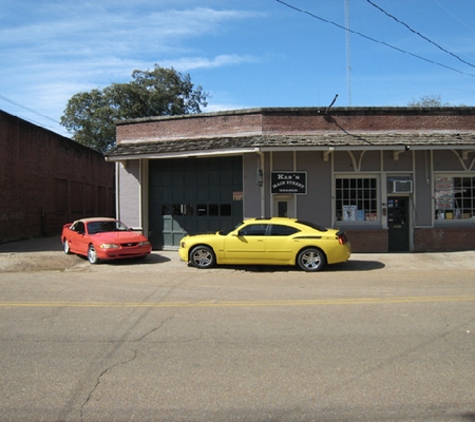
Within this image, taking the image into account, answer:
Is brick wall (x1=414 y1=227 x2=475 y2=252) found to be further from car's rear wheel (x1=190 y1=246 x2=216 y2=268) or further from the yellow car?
car's rear wheel (x1=190 y1=246 x2=216 y2=268)

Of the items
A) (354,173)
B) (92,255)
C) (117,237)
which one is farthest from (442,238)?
(92,255)

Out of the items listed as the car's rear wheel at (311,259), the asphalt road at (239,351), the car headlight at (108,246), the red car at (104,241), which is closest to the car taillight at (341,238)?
the car's rear wheel at (311,259)

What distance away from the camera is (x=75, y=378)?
13.4 ft

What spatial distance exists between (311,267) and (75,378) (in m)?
7.64

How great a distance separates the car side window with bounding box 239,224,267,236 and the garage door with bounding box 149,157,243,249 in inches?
151

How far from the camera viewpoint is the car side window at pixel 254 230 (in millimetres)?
11238

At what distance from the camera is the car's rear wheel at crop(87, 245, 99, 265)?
12711mm

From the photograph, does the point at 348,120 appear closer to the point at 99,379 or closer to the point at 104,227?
the point at 104,227

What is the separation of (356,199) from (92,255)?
29.8 feet

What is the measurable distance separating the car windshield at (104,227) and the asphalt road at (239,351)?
4.21 metres

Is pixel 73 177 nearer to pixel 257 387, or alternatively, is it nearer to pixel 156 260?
pixel 156 260

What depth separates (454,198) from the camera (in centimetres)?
1480

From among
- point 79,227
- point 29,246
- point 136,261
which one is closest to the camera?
point 136,261

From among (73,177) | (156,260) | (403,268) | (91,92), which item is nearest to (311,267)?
(403,268)
